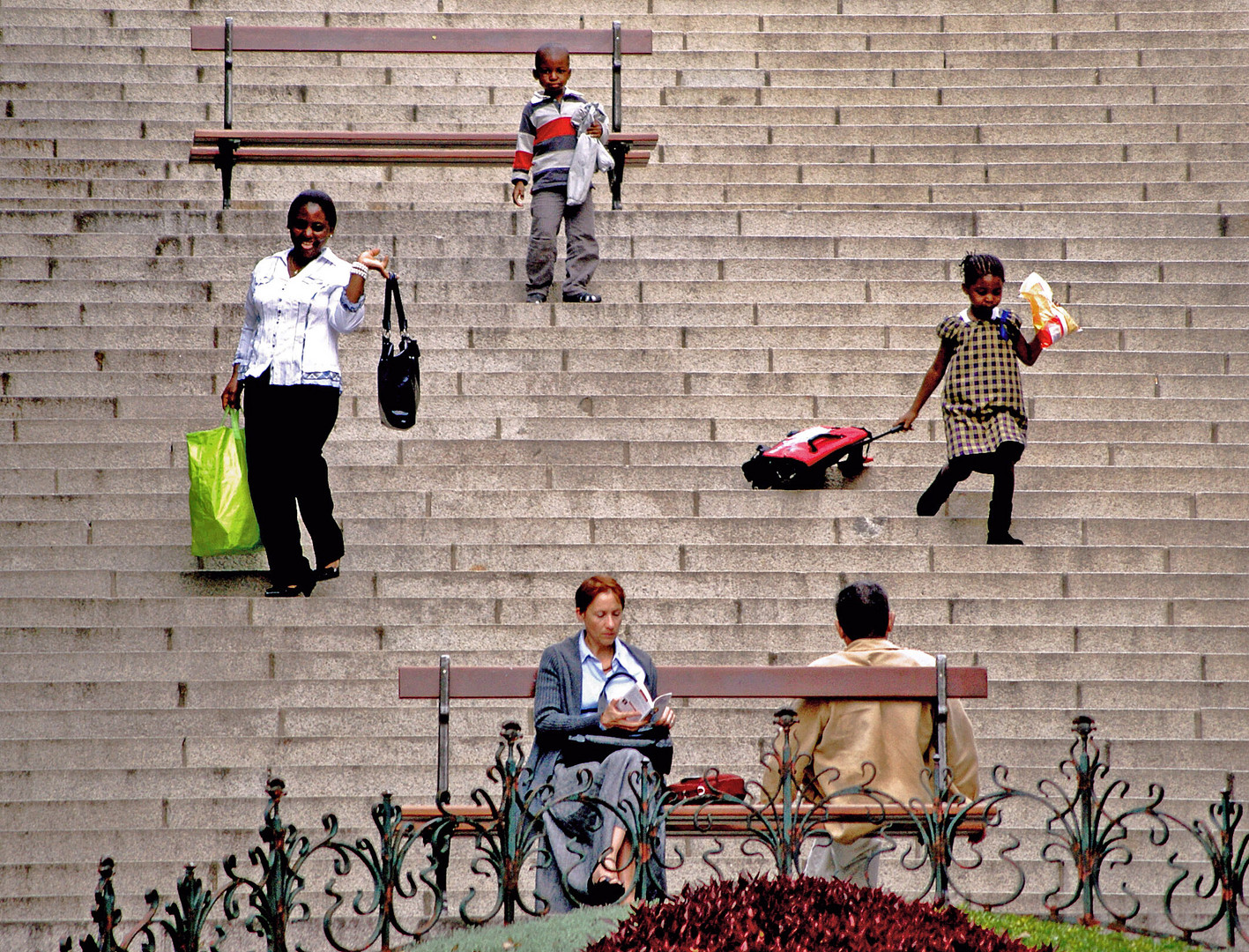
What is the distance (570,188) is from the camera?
9.97 m

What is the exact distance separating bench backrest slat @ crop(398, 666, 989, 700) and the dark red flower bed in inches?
56.1

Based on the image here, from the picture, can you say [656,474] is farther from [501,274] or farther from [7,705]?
[7,705]

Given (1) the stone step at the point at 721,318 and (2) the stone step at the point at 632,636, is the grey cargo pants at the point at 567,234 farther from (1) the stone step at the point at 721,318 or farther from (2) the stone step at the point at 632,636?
(2) the stone step at the point at 632,636

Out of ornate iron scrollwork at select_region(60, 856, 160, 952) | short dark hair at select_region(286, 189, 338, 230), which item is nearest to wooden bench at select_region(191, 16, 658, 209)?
short dark hair at select_region(286, 189, 338, 230)

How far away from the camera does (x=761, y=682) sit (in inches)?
223

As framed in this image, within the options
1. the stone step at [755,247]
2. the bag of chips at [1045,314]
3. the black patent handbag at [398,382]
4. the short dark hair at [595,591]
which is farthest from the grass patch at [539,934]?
the stone step at [755,247]

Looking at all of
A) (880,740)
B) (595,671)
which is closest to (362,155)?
(595,671)

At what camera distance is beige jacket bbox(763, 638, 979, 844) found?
5.54m

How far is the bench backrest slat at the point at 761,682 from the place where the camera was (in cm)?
560

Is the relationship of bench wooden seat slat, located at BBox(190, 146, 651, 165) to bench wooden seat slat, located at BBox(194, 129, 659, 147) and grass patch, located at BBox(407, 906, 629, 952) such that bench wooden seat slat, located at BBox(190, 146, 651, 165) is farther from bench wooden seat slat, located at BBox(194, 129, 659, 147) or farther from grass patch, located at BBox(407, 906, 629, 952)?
grass patch, located at BBox(407, 906, 629, 952)

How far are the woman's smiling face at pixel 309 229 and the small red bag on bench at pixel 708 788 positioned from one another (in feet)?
11.3

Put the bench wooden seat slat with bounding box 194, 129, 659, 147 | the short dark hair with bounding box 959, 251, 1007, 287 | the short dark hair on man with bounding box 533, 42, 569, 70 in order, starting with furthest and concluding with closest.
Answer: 1. the bench wooden seat slat with bounding box 194, 129, 659, 147
2. the short dark hair on man with bounding box 533, 42, 569, 70
3. the short dark hair with bounding box 959, 251, 1007, 287

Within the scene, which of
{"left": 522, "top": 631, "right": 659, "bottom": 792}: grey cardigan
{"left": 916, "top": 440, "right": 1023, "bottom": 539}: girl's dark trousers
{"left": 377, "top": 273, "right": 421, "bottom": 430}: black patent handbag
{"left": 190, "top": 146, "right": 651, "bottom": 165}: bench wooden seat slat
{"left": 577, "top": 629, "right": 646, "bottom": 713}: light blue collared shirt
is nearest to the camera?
{"left": 522, "top": 631, "right": 659, "bottom": 792}: grey cardigan

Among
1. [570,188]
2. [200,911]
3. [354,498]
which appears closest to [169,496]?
[354,498]
